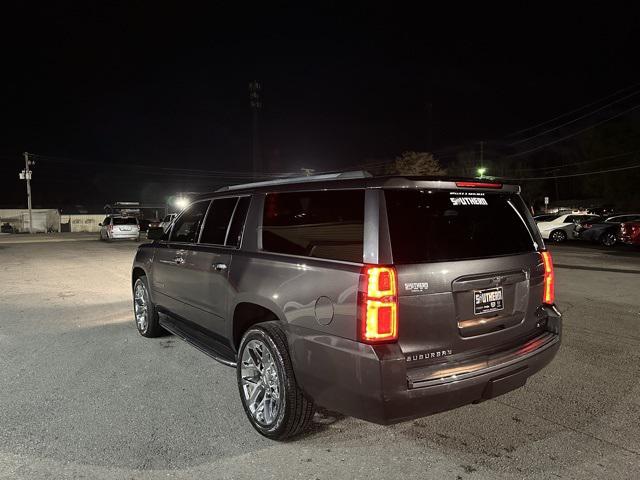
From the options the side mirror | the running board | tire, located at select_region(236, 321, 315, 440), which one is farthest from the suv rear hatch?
the side mirror

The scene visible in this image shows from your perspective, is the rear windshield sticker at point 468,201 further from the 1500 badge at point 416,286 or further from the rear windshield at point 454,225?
the 1500 badge at point 416,286

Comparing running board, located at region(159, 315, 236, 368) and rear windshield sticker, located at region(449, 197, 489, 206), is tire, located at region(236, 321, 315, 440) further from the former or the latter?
rear windshield sticker, located at region(449, 197, 489, 206)

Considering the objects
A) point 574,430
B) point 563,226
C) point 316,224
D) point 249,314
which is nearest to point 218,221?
point 249,314

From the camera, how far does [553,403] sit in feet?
13.1

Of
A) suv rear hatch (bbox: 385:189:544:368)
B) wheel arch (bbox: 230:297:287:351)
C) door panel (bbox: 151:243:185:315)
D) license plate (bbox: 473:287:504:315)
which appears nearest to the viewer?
suv rear hatch (bbox: 385:189:544:368)

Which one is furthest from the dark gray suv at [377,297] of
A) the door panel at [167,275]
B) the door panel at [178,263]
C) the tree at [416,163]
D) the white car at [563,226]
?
the tree at [416,163]

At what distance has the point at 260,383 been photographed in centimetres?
366

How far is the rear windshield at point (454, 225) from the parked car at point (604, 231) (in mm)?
18329

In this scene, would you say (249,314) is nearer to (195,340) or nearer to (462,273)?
(195,340)

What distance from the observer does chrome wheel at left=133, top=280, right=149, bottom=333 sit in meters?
6.13

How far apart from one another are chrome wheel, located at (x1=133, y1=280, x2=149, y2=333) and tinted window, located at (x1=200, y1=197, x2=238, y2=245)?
1845 mm

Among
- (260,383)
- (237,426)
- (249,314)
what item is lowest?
(237,426)

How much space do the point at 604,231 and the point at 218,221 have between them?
814 inches

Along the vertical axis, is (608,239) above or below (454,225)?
below
